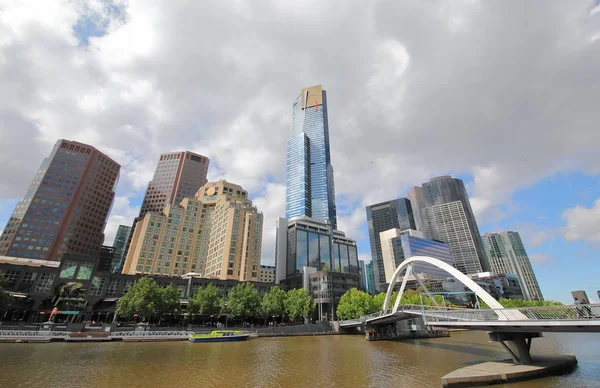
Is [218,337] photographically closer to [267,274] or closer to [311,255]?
[311,255]

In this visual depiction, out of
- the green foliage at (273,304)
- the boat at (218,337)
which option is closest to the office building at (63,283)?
the green foliage at (273,304)

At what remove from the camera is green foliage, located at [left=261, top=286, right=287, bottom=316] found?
7706 centimetres

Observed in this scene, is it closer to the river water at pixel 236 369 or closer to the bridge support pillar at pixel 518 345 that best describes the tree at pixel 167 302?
→ the river water at pixel 236 369

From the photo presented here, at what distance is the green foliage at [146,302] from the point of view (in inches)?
2288

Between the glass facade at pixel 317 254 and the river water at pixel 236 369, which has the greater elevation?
the glass facade at pixel 317 254

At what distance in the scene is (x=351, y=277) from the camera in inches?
4343

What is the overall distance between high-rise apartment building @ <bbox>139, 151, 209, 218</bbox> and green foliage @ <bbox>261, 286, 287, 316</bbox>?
113331 millimetres

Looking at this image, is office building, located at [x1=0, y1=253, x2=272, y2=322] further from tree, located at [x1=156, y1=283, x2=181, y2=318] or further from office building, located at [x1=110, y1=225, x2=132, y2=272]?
office building, located at [x1=110, y1=225, x2=132, y2=272]

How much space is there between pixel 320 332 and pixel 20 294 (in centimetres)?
7203

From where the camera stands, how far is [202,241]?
118 m

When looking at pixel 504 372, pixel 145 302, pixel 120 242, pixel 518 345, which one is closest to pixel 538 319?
pixel 504 372

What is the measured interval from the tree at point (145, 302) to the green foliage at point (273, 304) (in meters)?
25.0

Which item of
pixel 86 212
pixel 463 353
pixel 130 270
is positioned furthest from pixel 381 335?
pixel 86 212

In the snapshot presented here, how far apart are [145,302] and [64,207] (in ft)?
341
